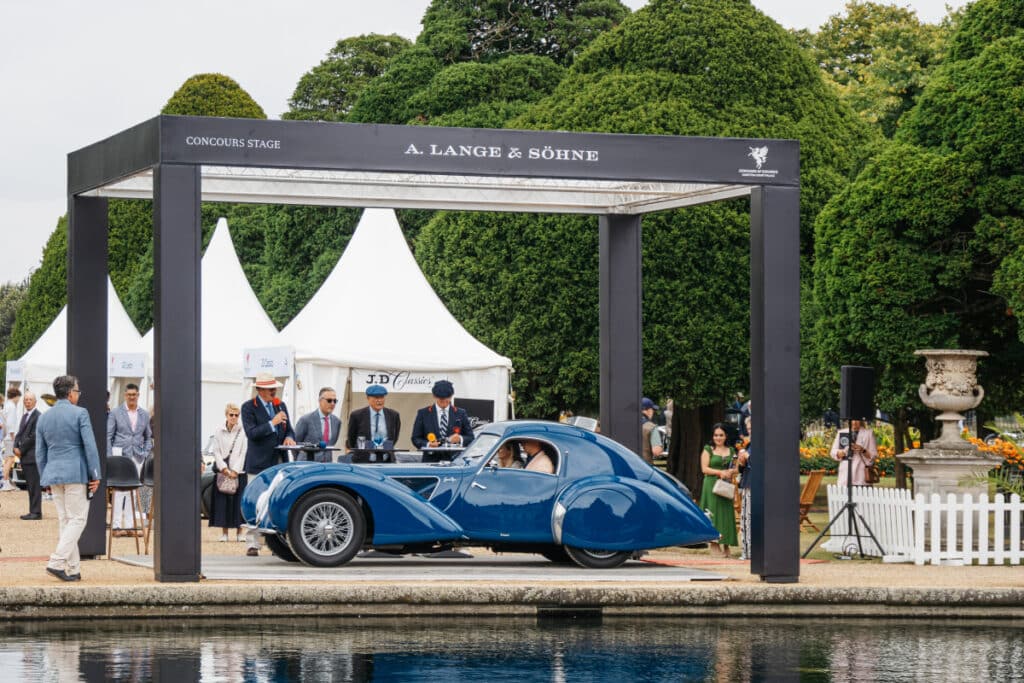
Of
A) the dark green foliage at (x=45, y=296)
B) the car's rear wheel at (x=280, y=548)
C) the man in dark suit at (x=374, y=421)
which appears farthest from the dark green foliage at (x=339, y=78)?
the car's rear wheel at (x=280, y=548)

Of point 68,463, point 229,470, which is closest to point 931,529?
point 229,470

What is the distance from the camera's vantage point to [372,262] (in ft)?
91.9

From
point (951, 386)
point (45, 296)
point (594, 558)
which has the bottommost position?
point (594, 558)

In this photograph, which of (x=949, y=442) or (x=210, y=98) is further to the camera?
(x=210, y=98)

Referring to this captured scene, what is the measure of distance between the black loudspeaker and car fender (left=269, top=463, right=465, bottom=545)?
18.4 ft

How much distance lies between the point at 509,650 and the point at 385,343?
48.2 ft

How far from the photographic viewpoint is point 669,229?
3012cm

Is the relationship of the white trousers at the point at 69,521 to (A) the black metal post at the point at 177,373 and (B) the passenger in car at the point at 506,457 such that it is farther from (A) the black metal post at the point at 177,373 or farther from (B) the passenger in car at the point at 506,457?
(B) the passenger in car at the point at 506,457

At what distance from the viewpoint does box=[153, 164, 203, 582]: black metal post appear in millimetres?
14906

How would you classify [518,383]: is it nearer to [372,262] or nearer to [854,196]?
[372,262]

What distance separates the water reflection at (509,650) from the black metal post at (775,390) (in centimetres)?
168

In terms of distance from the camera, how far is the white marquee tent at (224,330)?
30875mm

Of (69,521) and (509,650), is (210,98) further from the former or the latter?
(509,650)

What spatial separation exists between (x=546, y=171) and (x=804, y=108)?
17.0 metres
